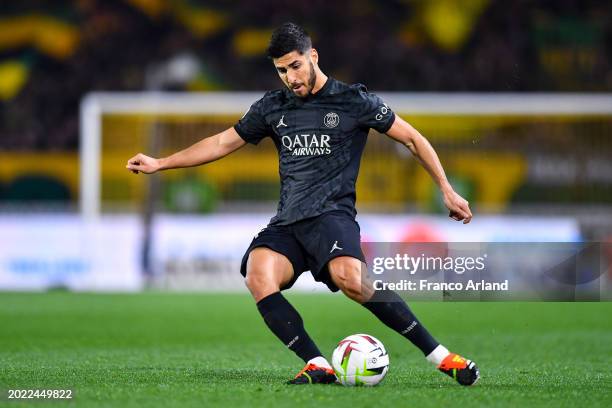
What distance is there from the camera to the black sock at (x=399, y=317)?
6.32 m

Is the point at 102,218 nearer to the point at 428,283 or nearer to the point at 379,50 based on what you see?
the point at 379,50

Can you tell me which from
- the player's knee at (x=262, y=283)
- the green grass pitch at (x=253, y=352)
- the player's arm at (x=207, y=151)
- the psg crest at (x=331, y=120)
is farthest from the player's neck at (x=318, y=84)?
the green grass pitch at (x=253, y=352)

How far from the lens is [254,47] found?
90.3ft

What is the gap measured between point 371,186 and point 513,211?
2.39 meters

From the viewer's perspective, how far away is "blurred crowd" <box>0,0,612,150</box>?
25.2 meters

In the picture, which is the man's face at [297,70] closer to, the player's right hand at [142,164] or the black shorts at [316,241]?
the black shorts at [316,241]

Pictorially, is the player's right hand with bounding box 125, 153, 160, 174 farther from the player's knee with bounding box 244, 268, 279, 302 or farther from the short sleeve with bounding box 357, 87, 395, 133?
the short sleeve with bounding box 357, 87, 395, 133

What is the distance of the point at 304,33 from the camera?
6547mm

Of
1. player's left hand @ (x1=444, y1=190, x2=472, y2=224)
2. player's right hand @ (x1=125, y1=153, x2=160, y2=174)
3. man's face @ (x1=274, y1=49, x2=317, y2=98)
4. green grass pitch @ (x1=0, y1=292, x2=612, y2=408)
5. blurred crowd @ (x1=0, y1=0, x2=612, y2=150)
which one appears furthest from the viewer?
blurred crowd @ (x1=0, y1=0, x2=612, y2=150)

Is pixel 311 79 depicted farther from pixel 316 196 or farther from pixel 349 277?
pixel 349 277

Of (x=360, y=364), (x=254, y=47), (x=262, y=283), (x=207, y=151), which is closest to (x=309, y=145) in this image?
(x=207, y=151)

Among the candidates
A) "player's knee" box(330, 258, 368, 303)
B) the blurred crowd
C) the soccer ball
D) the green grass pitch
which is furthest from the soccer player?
the blurred crowd

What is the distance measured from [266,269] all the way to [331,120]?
874mm

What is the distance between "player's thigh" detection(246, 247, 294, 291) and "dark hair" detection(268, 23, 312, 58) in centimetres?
104
